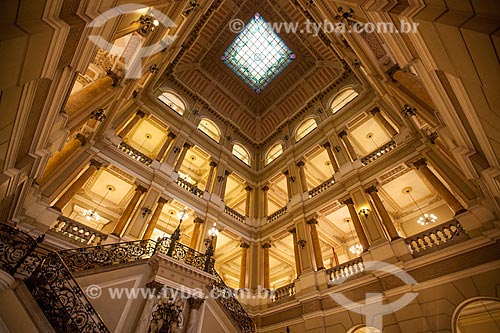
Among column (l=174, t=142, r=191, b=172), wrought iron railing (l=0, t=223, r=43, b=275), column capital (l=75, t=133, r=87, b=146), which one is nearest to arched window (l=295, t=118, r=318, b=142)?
column (l=174, t=142, r=191, b=172)

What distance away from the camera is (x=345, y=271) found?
9305 mm

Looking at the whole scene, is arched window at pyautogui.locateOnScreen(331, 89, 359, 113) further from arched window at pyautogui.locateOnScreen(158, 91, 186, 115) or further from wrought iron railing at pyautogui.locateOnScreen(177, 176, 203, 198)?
arched window at pyautogui.locateOnScreen(158, 91, 186, 115)

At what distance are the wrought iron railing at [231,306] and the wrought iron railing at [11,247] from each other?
448cm

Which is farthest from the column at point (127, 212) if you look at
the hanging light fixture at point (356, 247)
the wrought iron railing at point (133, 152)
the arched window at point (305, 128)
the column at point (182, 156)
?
the hanging light fixture at point (356, 247)

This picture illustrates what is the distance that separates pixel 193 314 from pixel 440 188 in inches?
352

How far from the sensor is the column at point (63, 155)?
26.7 ft

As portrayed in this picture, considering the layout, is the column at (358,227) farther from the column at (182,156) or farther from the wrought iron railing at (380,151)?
the column at (182,156)

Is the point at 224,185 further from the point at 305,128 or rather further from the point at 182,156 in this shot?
the point at 305,128

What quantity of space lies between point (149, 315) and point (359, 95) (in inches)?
532

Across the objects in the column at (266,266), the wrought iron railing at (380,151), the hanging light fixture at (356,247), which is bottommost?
the column at (266,266)

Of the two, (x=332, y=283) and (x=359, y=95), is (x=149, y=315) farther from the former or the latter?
(x=359, y=95)

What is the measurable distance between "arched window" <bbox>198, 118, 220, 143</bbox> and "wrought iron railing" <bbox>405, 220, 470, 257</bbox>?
12.6 m

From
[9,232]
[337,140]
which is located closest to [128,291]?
[9,232]

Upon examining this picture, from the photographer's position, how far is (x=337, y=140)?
44.3 feet
